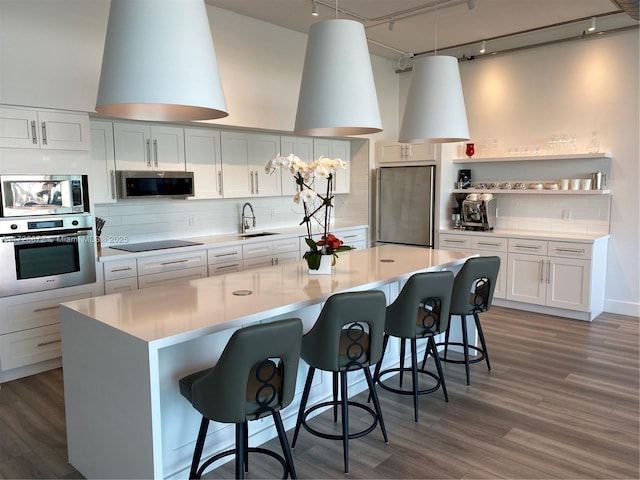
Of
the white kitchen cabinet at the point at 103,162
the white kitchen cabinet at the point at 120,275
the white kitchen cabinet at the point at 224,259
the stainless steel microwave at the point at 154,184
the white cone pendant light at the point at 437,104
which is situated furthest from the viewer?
the white kitchen cabinet at the point at 224,259

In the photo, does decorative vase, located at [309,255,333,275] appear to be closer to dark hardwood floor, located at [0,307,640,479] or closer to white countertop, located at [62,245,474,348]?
white countertop, located at [62,245,474,348]

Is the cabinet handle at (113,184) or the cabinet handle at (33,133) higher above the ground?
the cabinet handle at (33,133)

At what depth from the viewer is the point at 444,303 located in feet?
10.4

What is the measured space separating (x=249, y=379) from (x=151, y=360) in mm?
489

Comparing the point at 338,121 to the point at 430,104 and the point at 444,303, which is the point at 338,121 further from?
the point at 444,303

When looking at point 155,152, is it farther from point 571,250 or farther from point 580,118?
point 580,118

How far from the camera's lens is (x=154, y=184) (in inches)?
185

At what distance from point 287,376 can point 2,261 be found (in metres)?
2.73

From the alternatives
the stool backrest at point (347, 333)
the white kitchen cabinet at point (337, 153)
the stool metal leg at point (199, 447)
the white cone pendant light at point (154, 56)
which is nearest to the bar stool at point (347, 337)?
the stool backrest at point (347, 333)

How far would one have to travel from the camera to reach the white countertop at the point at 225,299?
7.13 feet

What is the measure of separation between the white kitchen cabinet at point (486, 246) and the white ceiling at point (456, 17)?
7.98ft

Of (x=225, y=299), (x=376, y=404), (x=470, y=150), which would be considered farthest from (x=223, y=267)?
(x=470, y=150)

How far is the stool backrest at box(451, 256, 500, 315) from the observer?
355 cm

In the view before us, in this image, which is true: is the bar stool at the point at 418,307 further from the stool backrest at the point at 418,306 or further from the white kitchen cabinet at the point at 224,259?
the white kitchen cabinet at the point at 224,259
